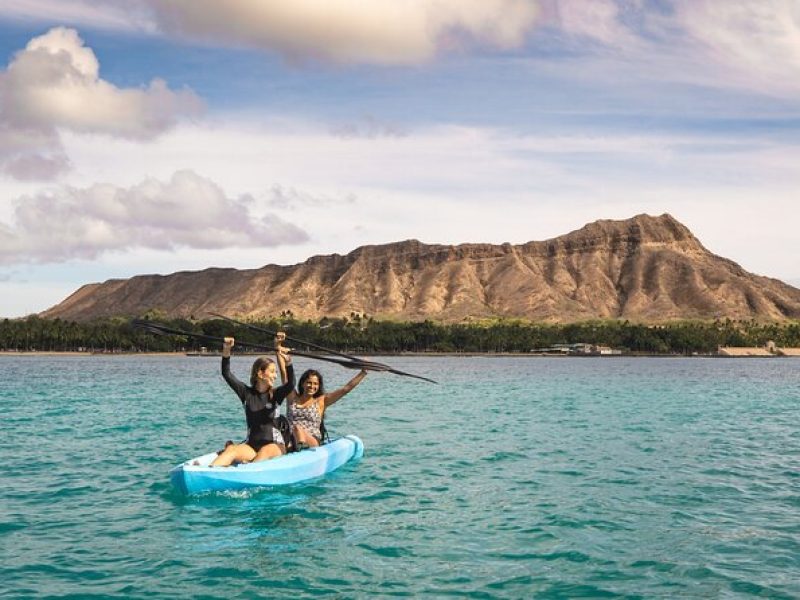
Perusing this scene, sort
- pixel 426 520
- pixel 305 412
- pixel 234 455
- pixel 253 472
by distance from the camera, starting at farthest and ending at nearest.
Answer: pixel 305 412
pixel 234 455
pixel 253 472
pixel 426 520

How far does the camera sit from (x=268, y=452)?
19000 millimetres

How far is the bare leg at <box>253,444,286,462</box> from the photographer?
61.9ft

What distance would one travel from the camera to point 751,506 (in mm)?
17906

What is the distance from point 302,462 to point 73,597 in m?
8.67

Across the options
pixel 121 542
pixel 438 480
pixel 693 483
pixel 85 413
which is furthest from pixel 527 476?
pixel 85 413

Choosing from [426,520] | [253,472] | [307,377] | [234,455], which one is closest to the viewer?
[426,520]

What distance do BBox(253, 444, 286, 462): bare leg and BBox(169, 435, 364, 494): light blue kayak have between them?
0.60ft

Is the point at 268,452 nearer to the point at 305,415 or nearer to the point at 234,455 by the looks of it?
the point at 234,455

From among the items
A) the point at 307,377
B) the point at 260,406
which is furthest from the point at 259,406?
the point at 307,377

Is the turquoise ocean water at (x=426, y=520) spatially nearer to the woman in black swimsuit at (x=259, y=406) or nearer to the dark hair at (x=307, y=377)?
the woman in black swimsuit at (x=259, y=406)

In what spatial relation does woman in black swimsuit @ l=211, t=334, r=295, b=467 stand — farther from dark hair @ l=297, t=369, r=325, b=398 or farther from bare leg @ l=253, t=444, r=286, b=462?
dark hair @ l=297, t=369, r=325, b=398

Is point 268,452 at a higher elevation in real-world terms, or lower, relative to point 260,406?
lower

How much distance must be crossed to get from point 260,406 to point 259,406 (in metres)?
0.02

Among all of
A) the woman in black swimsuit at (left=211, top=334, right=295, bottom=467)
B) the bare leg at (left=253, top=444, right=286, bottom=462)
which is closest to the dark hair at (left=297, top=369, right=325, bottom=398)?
the woman in black swimsuit at (left=211, top=334, right=295, bottom=467)
